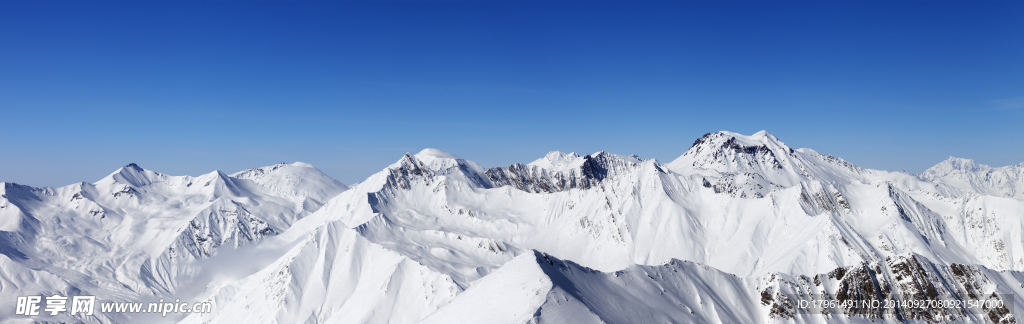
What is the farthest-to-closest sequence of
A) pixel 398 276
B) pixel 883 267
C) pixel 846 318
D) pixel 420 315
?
1. pixel 398 276
2. pixel 420 315
3. pixel 883 267
4. pixel 846 318

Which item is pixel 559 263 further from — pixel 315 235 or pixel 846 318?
pixel 315 235

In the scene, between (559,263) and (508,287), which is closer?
(508,287)

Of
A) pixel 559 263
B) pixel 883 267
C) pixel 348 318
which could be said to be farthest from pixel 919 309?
pixel 348 318

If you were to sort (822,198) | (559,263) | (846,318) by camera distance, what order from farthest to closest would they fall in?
1. (822,198)
2. (846,318)
3. (559,263)

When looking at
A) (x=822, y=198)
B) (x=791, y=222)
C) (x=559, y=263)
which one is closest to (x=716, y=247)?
(x=791, y=222)

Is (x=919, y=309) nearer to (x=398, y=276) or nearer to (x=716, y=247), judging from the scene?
(x=716, y=247)

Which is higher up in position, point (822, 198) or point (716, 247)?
point (822, 198)

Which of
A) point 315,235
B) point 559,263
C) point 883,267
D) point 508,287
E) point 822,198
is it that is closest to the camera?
point 508,287

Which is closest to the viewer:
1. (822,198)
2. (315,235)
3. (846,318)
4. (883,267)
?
(846,318)

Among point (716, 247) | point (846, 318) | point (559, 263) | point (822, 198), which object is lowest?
point (846, 318)
